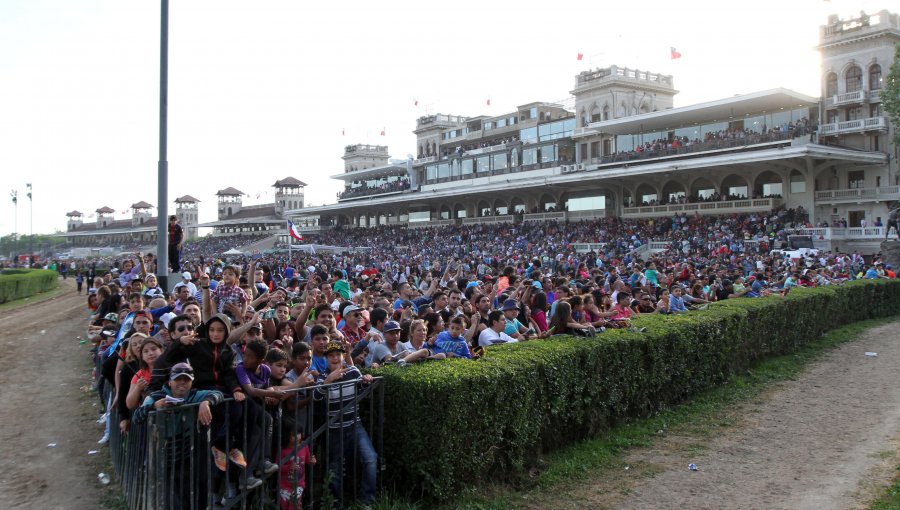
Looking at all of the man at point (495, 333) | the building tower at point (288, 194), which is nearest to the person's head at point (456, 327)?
the man at point (495, 333)

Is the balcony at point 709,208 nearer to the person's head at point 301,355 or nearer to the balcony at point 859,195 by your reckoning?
the balcony at point 859,195

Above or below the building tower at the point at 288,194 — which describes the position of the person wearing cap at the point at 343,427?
below

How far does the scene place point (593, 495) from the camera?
6270 millimetres

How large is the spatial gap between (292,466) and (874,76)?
137 ft

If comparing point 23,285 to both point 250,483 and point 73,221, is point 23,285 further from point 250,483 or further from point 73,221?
point 73,221

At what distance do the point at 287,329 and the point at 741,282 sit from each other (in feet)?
42.3

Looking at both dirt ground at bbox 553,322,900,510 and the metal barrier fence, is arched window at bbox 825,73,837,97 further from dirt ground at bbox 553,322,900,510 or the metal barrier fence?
the metal barrier fence

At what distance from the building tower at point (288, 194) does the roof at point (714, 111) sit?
52.6 metres

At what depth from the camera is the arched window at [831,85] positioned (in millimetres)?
37375

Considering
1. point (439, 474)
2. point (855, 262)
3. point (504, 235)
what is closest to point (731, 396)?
point (439, 474)

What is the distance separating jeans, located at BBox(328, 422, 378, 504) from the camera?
17.8 feet

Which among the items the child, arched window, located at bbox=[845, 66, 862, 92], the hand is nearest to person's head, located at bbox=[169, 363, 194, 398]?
the hand

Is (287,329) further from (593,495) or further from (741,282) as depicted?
(741,282)

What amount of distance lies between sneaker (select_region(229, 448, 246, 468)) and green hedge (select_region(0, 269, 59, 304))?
1151 inches
